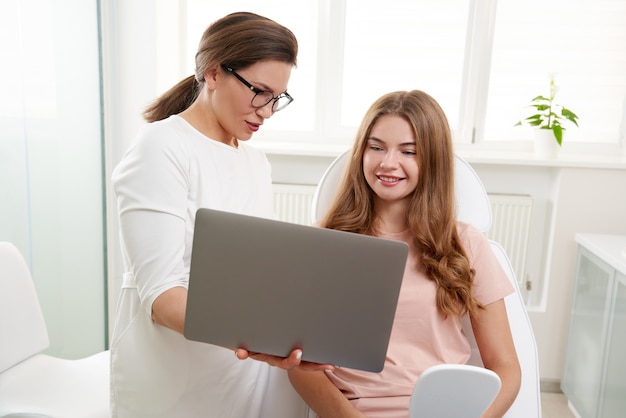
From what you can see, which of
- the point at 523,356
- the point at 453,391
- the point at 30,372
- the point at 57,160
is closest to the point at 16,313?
the point at 30,372

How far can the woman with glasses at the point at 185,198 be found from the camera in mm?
921

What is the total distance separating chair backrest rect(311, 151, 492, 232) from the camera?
1409 millimetres

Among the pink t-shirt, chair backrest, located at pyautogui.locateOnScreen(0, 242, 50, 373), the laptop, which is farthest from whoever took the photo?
chair backrest, located at pyautogui.locateOnScreen(0, 242, 50, 373)

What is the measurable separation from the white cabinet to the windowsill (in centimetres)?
30

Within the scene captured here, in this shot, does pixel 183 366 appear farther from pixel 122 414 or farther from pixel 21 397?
pixel 21 397

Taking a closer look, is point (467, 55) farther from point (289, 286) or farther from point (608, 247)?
point (289, 286)

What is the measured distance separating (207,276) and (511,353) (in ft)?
2.41

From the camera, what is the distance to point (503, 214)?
8.14 ft

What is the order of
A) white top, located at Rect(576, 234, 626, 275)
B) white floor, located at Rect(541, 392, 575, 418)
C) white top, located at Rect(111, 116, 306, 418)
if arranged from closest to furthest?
white top, located at Rect(111, 116, 306, 418)
white top, located at Rect(576, 234, 626, 275)
white floor, located at Rect(541, 392, 575, 418)

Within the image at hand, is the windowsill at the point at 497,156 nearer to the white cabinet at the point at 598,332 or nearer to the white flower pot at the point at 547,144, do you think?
the white flower pot at the point at 547,144

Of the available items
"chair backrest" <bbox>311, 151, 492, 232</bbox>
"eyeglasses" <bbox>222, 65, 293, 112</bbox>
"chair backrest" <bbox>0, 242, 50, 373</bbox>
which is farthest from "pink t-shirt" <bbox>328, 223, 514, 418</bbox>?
"chair backrest" <bbox>0, 242, 50, 373</bbox>

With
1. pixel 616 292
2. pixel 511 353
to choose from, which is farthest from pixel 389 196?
pixel 616 292

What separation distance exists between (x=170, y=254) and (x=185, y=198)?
0.11 m

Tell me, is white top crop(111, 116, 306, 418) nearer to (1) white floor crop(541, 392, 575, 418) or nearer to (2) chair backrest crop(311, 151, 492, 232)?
(2) chair backrest crop(311, 151, 492, 232)
